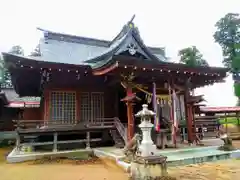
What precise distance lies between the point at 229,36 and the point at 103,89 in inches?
910

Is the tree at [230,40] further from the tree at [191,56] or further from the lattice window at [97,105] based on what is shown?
the lattice window at [97,105]

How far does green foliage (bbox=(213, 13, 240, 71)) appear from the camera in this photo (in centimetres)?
2744

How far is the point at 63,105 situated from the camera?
37.9ft

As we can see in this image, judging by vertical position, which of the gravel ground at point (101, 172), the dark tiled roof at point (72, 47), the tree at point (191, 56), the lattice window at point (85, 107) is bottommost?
the gravel ground at point (101, 172)

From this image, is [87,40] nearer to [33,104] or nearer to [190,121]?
[33,104]

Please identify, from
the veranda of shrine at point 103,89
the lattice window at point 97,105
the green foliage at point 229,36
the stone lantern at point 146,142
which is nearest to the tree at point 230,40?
the green foliage at point 229,36

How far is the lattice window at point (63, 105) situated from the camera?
11.3 metres

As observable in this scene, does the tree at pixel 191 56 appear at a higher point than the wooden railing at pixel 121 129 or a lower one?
higher

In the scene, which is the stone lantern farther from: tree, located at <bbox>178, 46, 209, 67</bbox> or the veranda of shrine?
tree, located at <bbox>178, 46, 209, 67</bbox>

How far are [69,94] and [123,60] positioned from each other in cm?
437

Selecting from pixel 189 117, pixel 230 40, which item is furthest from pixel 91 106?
pixel 230 40

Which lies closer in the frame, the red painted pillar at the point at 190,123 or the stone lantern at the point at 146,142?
the stone lantern at the point at 146,142

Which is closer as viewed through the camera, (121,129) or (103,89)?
(121,129)

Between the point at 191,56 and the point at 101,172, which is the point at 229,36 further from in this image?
the point at 101,172
